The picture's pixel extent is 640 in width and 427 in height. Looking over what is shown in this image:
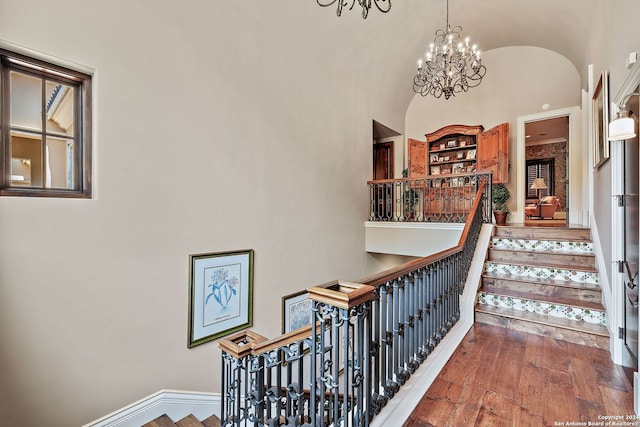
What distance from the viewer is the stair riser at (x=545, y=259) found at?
3.39 meters

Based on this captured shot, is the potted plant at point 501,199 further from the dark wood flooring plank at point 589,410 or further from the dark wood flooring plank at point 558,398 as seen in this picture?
the dark wood flooring plank at point 589,410

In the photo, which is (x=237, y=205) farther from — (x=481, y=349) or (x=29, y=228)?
(x=481, y=349)

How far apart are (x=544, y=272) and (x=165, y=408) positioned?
4210 mm

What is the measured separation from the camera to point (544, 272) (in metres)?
3.39

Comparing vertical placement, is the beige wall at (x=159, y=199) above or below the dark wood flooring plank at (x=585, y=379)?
above

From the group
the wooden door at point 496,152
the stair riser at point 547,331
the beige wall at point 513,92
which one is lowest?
the stair riser at point 547,331

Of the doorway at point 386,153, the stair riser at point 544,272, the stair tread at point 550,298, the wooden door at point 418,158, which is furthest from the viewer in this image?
the doorway at point 386,153

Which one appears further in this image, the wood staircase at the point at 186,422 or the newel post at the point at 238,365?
the wood staircase at the point at 186,422

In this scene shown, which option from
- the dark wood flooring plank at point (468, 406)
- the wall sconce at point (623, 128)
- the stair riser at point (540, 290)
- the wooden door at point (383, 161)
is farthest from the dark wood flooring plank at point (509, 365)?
the wooden door at point (383, 161)

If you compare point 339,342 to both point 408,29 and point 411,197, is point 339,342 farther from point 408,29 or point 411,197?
point 408,29

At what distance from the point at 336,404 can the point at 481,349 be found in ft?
5.67

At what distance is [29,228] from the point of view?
2076mm

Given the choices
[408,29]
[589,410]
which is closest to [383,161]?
[408,29]

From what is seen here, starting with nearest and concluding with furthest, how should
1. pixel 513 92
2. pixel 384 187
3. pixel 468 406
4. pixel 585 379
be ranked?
pixel 468 406 < pixel 585 379 < pixel 384 187 < pixel 513 92
